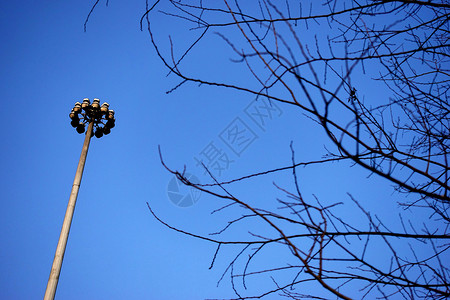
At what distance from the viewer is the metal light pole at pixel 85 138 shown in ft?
11.3

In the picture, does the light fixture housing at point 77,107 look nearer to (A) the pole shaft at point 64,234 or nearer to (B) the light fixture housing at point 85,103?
(B) the light fixture housing at point 85,103

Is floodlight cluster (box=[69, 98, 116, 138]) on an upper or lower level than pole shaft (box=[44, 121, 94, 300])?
upper

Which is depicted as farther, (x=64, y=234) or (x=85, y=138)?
(x=85, y=138)

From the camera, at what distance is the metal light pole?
3.44 metres

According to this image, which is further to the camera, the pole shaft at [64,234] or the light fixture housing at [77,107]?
the light fixture housing at [77,107]

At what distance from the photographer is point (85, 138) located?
4.76m

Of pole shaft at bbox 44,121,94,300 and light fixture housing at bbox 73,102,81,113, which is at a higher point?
light fixture housing at bbox 73,102,81,113

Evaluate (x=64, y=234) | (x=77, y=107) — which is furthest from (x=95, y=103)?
(x=64, y=234)

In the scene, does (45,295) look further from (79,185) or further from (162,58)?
(162,58)

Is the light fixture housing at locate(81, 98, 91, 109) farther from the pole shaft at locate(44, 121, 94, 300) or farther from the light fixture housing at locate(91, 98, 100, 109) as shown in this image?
the pole shaft at locate(44, 121, 94, 300)

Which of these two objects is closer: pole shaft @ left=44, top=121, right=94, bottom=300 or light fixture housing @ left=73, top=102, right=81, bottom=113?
pole shaft @ left=44, top=121, right=94, bottom=300

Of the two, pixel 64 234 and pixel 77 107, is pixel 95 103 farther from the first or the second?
pixel 64 234

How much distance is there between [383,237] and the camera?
1347 mm

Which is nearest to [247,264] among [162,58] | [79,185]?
[162,58]
